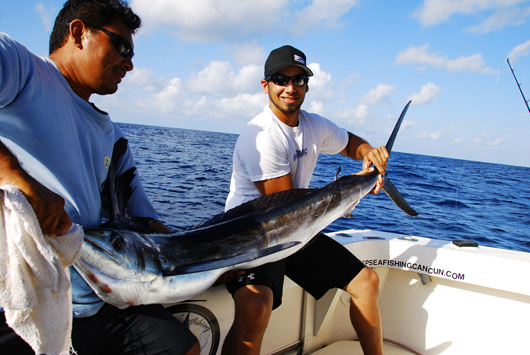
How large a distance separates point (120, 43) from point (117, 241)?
0.85 meters

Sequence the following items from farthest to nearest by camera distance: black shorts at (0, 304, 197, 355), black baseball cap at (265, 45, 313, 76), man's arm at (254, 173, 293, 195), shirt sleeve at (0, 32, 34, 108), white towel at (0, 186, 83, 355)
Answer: black baseball cap at (265, 45, 313, 76), man's arm at (254, 173, 293, 195), black shorts at (0, 304, 197, 355), shirt sleeve at (0, 32, 34, 108), white towel at (0, 186, 83, 355)

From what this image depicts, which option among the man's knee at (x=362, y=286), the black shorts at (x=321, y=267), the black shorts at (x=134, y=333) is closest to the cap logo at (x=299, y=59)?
the black shorts at (x=321, y=267)

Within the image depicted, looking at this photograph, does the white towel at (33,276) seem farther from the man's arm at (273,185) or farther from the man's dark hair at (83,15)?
the man's arm at (273,185)

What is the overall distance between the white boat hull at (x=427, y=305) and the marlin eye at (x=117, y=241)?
128 centimetres

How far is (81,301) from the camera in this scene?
1.34 meters

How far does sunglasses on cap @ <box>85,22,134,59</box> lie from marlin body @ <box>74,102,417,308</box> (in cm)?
54

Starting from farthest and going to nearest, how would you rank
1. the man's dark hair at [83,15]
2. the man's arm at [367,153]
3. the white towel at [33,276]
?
the man's arm at [367,153]
the man's dark hair at [83,15]
the white towel at [33,276]

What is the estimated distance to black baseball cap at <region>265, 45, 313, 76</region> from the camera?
2299 millimetres

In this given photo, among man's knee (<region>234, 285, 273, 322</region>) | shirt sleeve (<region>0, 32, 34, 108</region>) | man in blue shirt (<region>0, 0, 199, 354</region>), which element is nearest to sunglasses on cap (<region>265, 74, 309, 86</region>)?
man in blue shirt (<region>0, 0, 199, 354</region>)

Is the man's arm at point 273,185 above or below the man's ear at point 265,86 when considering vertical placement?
below

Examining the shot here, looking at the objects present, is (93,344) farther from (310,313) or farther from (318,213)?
(310,313)

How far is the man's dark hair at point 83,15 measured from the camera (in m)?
1.54

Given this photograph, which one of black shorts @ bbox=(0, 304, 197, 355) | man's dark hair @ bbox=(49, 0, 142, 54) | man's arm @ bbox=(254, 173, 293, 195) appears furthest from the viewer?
man's arm @ bbox=(254, 173, 293, 195)

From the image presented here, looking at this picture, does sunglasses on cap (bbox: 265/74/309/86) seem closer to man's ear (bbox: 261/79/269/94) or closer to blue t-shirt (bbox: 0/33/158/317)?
man's ear (bbox: 261/79/269/94)
